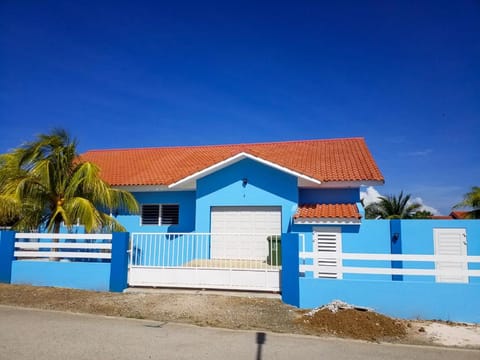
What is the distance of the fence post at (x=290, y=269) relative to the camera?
8.66 metres

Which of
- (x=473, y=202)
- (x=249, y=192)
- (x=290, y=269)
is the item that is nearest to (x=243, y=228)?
(x=249, y=192)

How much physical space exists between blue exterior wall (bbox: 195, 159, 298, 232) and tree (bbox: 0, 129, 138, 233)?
362 centimetres

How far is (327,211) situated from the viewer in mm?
13016

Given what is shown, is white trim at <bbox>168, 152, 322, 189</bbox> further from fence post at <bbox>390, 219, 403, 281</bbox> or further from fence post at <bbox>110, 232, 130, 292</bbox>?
fence post at <bbox>110, 232, 130, 292</bbox>

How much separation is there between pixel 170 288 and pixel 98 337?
3947 mm

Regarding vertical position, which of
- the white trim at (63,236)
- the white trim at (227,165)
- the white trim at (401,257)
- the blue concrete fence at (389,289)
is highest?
the white trim at (227,165)

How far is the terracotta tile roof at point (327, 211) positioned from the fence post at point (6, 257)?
31.2 ft

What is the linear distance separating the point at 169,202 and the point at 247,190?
3.86m

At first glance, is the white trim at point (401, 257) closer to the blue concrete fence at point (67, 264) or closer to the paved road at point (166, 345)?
the paved road at point (166, 345)

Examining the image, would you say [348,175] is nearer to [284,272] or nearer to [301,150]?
[301,150]

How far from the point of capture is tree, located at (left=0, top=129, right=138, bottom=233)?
11492 millimetres

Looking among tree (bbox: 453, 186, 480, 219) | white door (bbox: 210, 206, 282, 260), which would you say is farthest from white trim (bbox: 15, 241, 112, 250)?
tree (bbox: 453, 186, 480, 219)

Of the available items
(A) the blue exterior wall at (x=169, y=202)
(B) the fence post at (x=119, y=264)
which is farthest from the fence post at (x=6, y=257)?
(A) the blue exterior wall at (x=169, y=202)

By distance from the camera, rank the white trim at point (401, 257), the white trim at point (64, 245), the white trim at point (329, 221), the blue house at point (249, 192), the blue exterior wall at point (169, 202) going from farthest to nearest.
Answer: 1. the blue exterior wall at point (169, 202)
2. the blue house at point (249, 192)
3. the white trim at point (329, 221)
4. the white trim at point (64, 245)
5. the white trim at point (401, 257)
